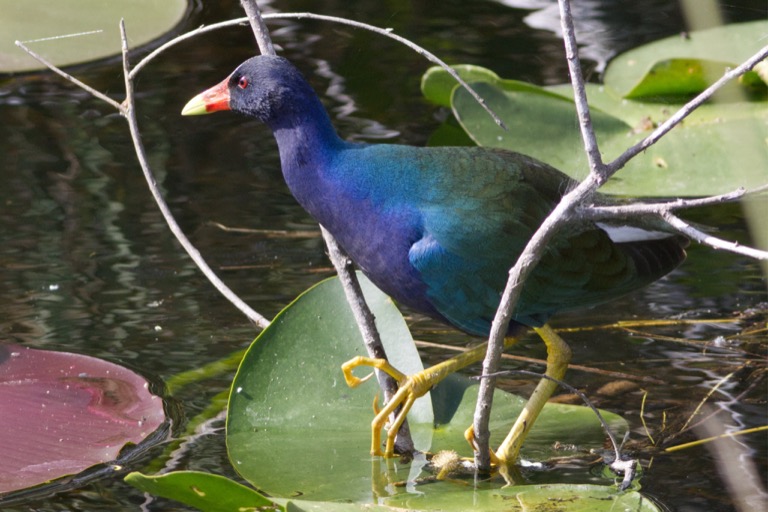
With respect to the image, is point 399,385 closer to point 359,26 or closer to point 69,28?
point 359,26

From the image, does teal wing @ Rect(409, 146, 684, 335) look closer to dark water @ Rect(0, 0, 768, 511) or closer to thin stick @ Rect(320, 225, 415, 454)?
thin stick @ Rect(320, 225, 415, 454)

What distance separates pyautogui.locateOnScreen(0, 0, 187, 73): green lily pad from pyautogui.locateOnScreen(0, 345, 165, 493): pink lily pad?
5.00ft

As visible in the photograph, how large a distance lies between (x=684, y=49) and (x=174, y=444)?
2.06 m

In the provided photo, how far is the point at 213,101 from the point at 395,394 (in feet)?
1.93

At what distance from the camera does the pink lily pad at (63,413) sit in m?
1.70

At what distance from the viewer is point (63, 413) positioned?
1803 mm

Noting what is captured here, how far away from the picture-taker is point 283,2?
12.8 feet

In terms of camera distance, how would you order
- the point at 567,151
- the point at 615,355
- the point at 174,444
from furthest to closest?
1. the point at 567,151
2. the point at 615,355
3. the point at 174,444

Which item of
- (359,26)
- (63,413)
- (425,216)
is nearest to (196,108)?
(359,26)

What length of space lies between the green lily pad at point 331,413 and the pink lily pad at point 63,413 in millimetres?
170

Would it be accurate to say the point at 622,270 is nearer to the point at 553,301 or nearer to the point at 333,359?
the point at 553,301

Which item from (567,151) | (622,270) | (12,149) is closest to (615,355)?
(622,270)

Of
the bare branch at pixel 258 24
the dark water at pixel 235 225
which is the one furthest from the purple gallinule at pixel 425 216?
the dark water at pixel 235 225

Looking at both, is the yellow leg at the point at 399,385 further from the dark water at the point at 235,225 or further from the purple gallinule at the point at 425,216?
the dark water at the point at 235,225
